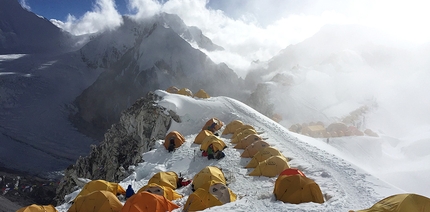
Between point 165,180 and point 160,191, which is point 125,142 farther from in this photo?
point 160,191

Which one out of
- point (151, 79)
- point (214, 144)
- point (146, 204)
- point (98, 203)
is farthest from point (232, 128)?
point (151, 79)

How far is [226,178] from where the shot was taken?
649 inches

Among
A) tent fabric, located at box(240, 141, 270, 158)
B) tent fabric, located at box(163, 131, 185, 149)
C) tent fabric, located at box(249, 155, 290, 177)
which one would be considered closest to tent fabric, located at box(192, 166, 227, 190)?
tent fabric, located at box(249, 155, 290, 177)

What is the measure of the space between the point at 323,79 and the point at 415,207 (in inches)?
2216

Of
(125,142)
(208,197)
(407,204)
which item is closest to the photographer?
(407,204)

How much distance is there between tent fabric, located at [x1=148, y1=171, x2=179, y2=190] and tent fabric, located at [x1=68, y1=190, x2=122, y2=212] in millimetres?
3394

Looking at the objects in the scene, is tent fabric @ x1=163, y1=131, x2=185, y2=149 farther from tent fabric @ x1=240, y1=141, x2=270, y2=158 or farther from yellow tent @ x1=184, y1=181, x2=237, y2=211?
yellow tent @ x1=184, y1=181, x2=237, y2=211

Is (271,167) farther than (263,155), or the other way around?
(263,155)

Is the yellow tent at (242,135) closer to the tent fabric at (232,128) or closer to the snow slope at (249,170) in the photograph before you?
the snow slope at (249,170)

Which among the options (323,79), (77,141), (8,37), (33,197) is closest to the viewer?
(33,197)

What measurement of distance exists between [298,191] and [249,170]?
21.4 ft

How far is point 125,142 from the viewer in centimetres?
3609

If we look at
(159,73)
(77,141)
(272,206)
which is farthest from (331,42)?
(272,206)

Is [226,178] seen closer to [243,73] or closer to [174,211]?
[174,211]
